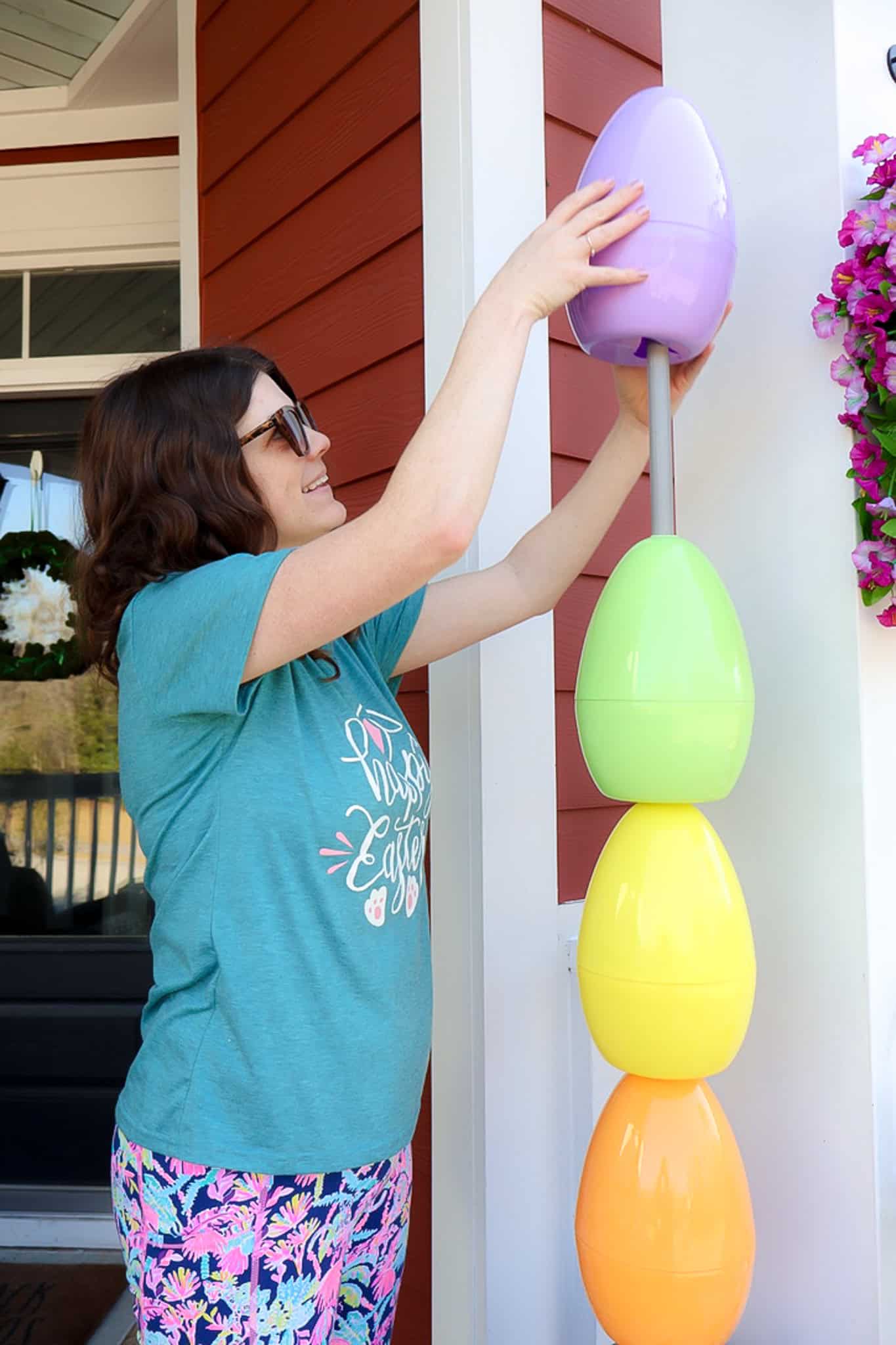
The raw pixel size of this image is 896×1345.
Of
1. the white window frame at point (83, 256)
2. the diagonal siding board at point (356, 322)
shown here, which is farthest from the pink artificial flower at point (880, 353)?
the white window frame at point (83, 256)

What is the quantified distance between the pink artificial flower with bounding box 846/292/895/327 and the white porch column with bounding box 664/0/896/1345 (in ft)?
0.27

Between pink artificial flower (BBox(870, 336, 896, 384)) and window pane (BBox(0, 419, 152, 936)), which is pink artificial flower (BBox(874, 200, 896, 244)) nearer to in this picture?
pink artificial flower (BBox(870, 336, 896, 384))

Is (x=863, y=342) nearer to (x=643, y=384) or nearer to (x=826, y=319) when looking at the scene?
(x=826, y=319)

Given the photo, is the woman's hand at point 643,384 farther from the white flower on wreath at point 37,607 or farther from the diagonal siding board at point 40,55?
the diagonal siding board at point 40,55

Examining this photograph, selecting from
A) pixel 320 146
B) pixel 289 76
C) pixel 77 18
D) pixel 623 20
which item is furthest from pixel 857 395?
pixel 77 18

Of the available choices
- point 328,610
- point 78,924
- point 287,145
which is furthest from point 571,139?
point 78,924

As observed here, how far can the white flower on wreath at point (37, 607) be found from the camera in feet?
9.43

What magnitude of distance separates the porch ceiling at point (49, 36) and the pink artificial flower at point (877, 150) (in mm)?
2253

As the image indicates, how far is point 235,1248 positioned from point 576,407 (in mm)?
1088

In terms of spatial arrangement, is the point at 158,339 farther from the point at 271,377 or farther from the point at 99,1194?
the point at 99,1194

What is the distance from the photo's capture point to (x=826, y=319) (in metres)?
0.96

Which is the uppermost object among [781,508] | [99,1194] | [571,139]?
[571,139]

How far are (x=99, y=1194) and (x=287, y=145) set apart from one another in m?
2.32

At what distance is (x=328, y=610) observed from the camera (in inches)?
34.7
